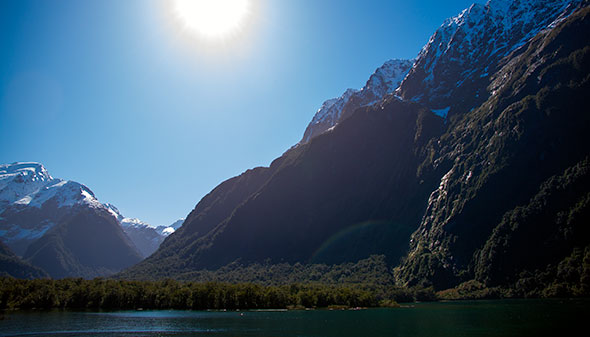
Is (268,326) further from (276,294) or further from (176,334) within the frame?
(276,294)

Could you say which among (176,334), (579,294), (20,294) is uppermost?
(20,294)

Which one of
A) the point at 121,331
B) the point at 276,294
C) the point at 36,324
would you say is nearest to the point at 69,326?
the point at 36,324

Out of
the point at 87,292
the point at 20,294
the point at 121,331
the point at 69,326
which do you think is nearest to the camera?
the point at 121,331

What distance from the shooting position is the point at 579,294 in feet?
636

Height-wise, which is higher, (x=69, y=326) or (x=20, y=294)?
(x=20, y=294)

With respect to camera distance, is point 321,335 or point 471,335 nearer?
point 471,335

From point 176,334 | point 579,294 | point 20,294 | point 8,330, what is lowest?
point 579,294

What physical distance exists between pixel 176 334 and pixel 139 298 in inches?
4621

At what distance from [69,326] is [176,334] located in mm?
36988

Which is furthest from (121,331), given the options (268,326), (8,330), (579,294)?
(579,294)

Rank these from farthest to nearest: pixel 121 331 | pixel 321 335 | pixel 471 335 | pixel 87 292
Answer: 1. pixel 87 292
2. pixel 121 331
3. pixel 321 335
4. pixel 471 335

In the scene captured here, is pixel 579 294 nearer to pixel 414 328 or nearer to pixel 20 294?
pixel 414 328

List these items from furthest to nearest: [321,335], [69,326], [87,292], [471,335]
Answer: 1. [87,292]
2. [69,326]
3. [321,335]
4. [471,335]

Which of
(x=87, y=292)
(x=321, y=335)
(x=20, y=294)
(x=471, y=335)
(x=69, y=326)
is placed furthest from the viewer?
(x=87, y=292)
